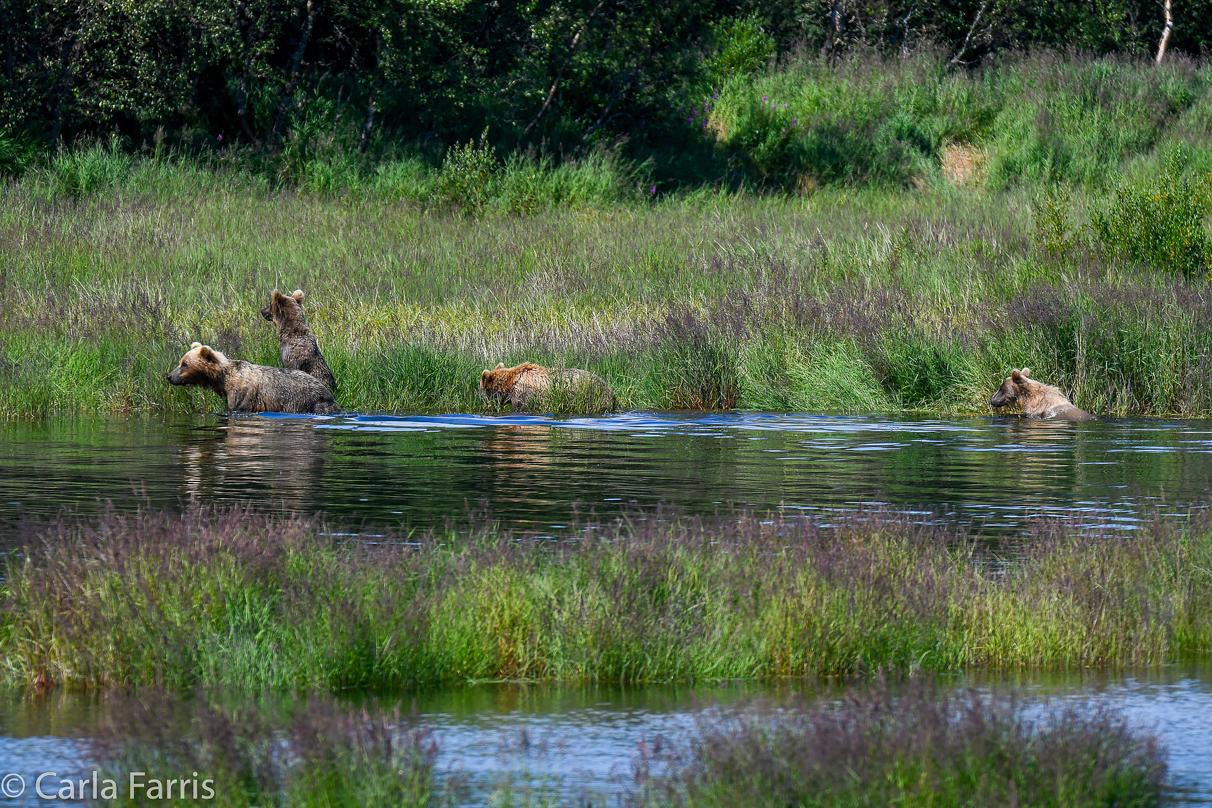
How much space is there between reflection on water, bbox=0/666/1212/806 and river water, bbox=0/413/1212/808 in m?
0.02

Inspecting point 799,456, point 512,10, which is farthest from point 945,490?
point 512,10

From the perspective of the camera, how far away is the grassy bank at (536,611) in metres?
7.01

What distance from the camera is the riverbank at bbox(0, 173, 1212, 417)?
19.6 m

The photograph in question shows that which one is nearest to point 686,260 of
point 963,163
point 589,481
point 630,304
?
point 630,304

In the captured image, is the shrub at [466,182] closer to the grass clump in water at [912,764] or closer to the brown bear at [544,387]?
the brown bear at [544,387]

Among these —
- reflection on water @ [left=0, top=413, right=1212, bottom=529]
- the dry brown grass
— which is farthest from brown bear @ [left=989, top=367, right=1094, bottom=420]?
the dry brown grass

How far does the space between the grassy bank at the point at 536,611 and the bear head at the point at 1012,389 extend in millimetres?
10630

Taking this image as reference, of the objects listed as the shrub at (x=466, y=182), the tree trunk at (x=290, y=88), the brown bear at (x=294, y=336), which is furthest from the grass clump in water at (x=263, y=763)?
the tree trunk at (x=290, y=88)

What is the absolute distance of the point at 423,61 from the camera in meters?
34.4

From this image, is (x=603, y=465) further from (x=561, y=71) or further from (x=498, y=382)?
(x=561, y=71)

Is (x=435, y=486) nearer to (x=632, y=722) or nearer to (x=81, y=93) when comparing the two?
(x=632, y=722)

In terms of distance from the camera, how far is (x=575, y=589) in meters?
7.42

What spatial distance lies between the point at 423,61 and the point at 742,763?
30971mm

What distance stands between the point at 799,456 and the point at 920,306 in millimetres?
7589
